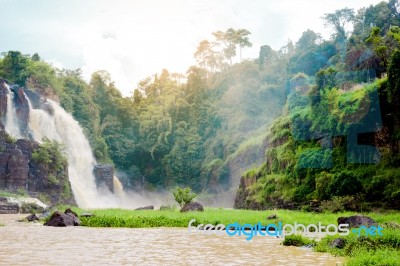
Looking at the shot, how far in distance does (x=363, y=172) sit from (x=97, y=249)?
1665cm

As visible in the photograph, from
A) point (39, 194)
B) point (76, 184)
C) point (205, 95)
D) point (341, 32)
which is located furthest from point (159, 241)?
point (341, 32)

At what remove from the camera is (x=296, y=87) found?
4466cm

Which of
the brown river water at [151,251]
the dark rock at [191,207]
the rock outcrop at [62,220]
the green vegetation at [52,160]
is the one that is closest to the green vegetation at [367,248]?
the brown river water at [151,251]

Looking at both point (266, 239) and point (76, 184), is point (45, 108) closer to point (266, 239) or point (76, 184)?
point (76, 184)

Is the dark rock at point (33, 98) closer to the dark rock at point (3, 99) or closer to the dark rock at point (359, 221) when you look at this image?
the dark rock at point (3, 99)

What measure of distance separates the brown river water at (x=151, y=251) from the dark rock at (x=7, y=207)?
1725 cm

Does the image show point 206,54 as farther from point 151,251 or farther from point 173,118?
point 151,251

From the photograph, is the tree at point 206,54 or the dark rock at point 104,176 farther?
the tree at point 206,54

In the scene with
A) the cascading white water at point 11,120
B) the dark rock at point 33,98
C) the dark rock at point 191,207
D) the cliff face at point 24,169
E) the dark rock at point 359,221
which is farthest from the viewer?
the dark rock at point 33,98

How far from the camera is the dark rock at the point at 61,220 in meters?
17.0

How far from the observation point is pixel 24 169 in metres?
34.8

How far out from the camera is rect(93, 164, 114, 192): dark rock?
147 ft

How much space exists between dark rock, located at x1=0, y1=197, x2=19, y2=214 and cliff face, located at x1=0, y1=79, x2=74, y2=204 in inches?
202

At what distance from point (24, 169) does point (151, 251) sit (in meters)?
28.1
